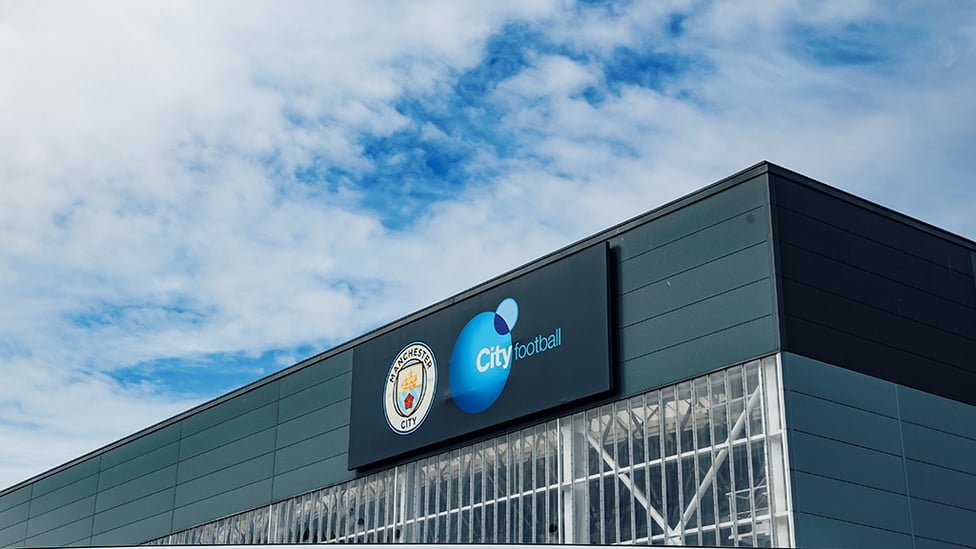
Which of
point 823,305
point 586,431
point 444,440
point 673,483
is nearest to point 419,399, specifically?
point 444,440

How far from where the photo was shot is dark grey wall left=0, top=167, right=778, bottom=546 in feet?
90.0

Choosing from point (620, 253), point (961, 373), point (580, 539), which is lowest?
point (580, 539)

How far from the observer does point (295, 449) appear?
3966cm

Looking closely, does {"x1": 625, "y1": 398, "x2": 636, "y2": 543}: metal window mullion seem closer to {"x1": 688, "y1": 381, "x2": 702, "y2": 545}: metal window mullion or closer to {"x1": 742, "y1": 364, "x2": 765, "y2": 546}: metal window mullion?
{"x1": 688, "y1": 381, "x2": 702, "y2": 545}: metal window mullion

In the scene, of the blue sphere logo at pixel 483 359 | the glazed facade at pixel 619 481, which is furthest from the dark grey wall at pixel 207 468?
the blue sphere logo at pixel 483 359

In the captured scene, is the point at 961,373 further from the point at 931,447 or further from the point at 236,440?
the point at 236,440

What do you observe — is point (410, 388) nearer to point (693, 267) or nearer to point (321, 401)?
point (321, 401)

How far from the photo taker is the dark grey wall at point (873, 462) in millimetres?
25281

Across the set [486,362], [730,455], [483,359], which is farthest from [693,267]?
[483,359]

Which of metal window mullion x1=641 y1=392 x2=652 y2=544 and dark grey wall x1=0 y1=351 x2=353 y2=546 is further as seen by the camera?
dark grey wall x1=0 y1=351 x2=353 y2=546

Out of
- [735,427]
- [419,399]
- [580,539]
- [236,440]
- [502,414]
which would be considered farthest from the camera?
[236,440]

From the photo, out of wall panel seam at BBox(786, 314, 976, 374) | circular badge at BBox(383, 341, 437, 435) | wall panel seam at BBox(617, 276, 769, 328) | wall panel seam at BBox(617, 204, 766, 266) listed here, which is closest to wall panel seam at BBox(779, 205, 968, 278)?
wall panel seam at BBox(617, 204, 766, 266)

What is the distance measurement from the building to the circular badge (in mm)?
74

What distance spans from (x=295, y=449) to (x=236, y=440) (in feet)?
12.9
